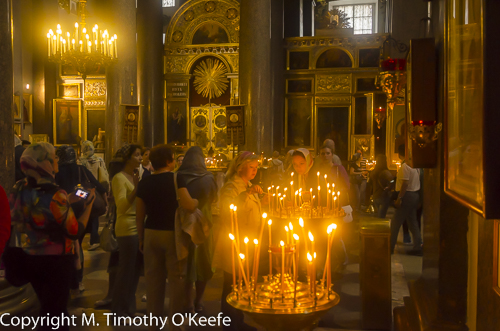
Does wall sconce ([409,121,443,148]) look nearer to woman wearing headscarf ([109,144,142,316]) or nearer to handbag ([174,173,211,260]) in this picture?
handbag ([174,173,211,260])

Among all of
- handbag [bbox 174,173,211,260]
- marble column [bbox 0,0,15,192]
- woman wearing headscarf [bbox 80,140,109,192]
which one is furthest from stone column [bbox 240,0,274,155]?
handbag [bbox 174,173,211,260]

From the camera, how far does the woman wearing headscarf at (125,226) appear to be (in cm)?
427

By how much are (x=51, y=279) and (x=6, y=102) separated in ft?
5.82

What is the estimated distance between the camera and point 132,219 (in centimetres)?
429

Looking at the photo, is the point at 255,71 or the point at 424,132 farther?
the point at 255,71

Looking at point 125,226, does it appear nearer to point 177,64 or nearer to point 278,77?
point 278,77

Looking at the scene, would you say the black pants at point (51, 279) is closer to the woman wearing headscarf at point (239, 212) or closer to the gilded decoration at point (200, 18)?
the woman wearing headscarf at point (239, 212)

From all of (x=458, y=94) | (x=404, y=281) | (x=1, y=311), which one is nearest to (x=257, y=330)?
(x=1, y=311)

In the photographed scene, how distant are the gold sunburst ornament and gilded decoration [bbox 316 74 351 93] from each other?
359cm

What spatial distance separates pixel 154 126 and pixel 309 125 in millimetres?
5939

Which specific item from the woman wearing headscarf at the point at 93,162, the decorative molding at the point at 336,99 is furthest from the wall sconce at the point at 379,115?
the woman wearing headscarf at the point at 93,162

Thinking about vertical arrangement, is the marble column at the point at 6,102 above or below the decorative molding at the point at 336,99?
below

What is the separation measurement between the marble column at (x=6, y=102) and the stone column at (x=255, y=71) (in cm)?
799

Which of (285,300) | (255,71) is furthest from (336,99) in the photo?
(285,300)
